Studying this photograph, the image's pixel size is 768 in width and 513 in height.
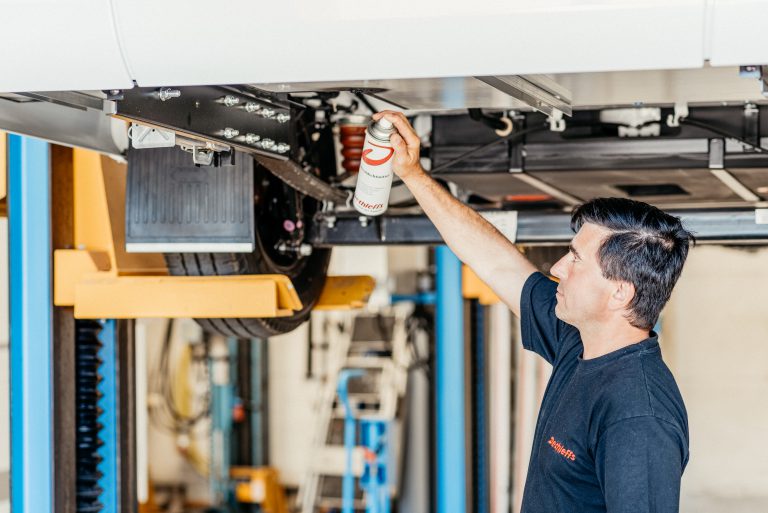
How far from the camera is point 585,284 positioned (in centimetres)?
207

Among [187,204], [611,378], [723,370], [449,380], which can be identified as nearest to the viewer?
[611,378]

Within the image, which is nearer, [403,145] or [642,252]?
[642,252]

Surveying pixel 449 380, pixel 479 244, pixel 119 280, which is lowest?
pixel 449 380

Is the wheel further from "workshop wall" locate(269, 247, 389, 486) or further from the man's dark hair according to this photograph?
"workshop wall" locate(269, 247, 389, 486)

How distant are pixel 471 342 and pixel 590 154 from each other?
197 cm

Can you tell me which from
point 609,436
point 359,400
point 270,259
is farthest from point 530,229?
point 359,400

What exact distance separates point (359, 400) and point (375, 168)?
220 inches

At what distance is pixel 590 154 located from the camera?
2.78m

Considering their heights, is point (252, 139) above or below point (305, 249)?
above

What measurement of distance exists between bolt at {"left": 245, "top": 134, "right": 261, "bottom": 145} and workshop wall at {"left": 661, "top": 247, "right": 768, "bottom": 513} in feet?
18.5

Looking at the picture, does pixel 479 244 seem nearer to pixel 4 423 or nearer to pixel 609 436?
pixel 609 436

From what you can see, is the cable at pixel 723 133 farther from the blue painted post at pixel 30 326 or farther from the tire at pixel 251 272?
the blue painted post at pixel 30 326

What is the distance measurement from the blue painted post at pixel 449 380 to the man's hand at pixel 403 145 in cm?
208

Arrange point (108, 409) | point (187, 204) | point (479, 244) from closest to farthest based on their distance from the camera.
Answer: point (479, 244), point (187, 204), point (108, 409)
